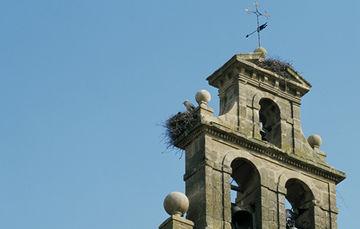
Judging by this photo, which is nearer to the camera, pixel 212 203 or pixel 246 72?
pixel 212 203

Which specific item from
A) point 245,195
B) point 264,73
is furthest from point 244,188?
point 264,73

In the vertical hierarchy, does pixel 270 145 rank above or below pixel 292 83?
below

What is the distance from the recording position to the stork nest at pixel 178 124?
35.5 m

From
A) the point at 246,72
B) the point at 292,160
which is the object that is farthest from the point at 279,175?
the point at 246,72

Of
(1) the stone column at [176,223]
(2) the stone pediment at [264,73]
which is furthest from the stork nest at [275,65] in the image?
(1) the stone column at [176,223]

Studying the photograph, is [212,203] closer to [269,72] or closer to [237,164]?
[237,164]

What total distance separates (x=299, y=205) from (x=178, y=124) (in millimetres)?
3580

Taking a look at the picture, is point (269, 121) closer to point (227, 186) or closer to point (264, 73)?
point (264, 73)

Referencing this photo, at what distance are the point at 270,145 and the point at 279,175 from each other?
751 millimetres

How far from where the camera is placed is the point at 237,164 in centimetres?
3572

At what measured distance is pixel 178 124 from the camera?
35844mm

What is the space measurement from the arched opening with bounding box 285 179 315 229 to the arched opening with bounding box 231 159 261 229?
0.95 m

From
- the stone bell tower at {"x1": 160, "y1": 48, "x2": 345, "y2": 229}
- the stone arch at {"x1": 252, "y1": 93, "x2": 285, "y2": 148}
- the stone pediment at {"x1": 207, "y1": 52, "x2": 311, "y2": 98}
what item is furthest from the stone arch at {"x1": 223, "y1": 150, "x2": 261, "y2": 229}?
the stone pediment at {"x1": 207, "y1": 52, "x2": 311, "y2": 98}

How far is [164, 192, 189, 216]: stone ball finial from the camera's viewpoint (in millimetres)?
33188
